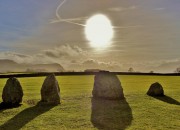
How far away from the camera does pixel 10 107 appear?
3070 cm

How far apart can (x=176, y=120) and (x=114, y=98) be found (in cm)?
894

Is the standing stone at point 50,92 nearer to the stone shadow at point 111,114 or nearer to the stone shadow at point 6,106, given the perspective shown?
the stone shadow at point 6,106

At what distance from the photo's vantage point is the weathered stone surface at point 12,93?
31.6 m

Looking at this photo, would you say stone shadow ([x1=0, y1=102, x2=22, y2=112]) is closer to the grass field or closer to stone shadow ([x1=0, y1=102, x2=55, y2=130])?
the grass field

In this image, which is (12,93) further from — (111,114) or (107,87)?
(111,114)

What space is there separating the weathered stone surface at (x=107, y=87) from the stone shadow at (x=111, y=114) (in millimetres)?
861

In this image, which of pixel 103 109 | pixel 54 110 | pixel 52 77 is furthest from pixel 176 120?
pixel 52 77

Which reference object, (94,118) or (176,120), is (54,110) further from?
(176,120)

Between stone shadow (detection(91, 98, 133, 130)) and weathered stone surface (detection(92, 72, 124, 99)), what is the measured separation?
86 centimetres

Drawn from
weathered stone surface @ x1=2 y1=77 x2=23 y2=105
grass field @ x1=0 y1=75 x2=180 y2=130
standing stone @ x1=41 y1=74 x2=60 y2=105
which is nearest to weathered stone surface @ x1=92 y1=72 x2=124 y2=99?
grass field @ x1=0 y1=75 x2=180 y2=130

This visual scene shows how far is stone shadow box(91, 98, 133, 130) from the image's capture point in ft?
79.0

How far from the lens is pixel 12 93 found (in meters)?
31.9

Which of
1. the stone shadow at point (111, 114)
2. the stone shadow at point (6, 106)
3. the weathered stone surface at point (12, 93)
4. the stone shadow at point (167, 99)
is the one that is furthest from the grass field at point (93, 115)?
the weathered stone surface at point (12, 93)

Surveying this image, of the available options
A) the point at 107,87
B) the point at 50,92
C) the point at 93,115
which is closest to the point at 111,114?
the point at 93,115
